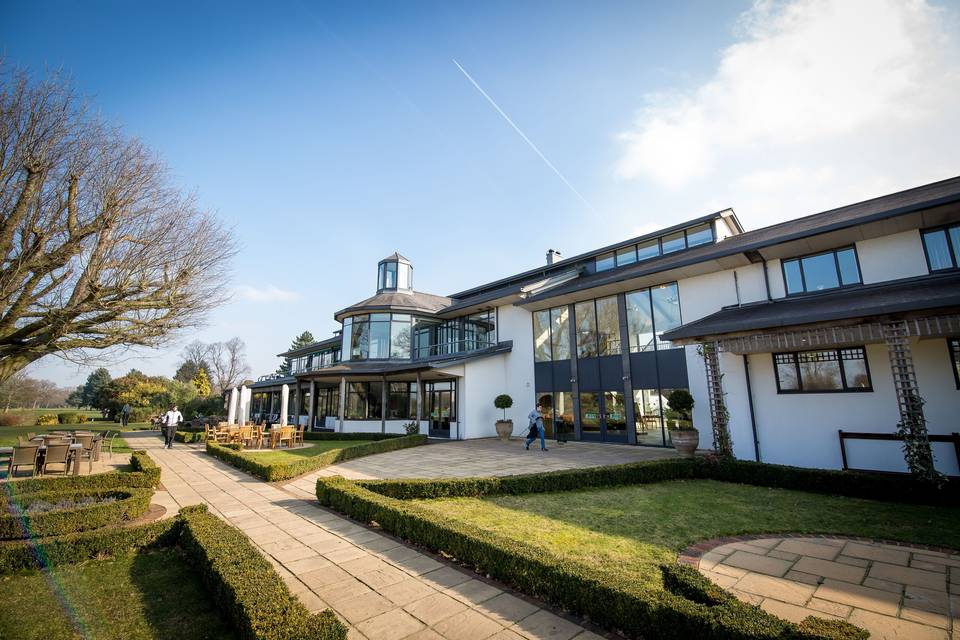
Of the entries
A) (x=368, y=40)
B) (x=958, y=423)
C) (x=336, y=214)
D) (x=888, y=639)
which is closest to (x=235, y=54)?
(x=368, y=40)

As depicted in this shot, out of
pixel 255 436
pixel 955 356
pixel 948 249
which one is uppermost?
pixel 948 249

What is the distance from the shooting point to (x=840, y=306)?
1002 centimetres

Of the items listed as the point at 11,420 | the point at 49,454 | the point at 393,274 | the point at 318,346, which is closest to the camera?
the point at 49,454

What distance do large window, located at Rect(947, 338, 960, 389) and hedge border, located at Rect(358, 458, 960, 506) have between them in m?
3.37

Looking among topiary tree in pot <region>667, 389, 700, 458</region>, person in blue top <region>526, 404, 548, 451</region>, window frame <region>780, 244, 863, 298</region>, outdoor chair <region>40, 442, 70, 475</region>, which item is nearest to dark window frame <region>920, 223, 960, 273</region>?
window frame <region>780, 244, 863, 298</region>

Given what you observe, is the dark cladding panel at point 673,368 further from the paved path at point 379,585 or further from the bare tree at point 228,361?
the bare tree at point 228,361

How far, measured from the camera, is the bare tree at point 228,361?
217ft

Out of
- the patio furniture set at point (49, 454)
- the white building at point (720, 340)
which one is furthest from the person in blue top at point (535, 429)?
the patio furniture set at point (49, 454)

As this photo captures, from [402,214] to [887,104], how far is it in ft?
45.3

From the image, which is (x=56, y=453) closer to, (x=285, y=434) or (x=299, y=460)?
(x=299, y=460)

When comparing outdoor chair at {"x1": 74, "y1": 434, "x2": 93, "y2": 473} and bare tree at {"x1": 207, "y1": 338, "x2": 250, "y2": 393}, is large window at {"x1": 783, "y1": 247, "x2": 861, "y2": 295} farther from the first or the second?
bare tree at {"x1": 207, "y1": 338, "x2": 250, "y2": 393}

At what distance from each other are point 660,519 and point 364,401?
1922 centimetres

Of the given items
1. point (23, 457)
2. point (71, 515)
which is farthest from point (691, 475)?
point (23, 457)

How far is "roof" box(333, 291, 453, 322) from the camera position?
24.7 metres
